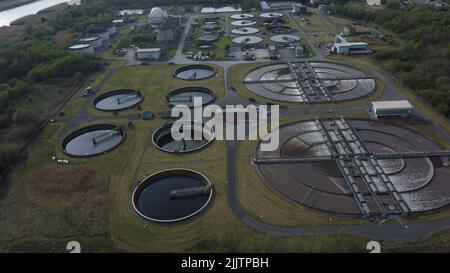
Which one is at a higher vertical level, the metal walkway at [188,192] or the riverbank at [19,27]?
the riverbank at [19,27]

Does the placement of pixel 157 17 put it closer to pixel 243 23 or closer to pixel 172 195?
pixel 243 23

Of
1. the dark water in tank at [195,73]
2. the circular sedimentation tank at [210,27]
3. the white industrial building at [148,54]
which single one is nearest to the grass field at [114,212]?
the dark water in tank at [195,73]

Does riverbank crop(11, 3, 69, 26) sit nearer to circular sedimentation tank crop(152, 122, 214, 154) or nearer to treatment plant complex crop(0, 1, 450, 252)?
treatment plant complex crop(0, 1, 450, 252)

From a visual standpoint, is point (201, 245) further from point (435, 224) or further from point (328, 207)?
point (435, 224)

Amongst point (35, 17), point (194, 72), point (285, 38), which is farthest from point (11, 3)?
point (285, 38)

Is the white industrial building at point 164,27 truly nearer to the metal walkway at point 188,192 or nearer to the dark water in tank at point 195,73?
the dark water in tank at point 195,73

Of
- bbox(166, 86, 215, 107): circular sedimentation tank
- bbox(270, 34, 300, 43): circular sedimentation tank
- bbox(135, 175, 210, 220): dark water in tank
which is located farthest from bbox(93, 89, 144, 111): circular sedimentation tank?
bbox(270, 34, 300, 43): circular sedimentation tank
